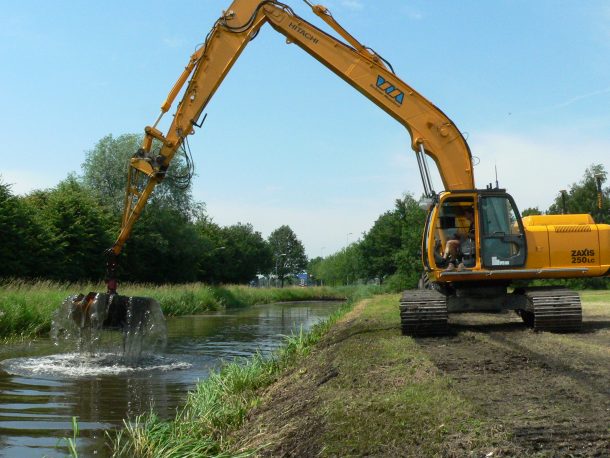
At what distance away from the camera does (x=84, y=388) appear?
9797 millimetres

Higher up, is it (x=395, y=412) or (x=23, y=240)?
(x=23, y=240)

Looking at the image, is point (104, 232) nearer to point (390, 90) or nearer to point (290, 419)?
point (390, 90)

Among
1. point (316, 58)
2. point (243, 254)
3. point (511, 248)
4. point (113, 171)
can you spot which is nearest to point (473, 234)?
point (511, 248)

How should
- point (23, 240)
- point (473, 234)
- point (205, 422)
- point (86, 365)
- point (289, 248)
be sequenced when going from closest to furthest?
point (205, 422), point (473, 234), point (86, 365), point (23, 240), point (289, 248)

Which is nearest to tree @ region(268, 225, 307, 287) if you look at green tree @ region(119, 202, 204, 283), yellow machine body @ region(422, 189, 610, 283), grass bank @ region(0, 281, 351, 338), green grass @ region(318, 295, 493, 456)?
grass bank @ region(0, 281, 351, 338)

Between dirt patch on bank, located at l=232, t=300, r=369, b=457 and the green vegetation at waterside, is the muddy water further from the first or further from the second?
dirt patch on bank, located at l=232, t=300, r=369, b=457

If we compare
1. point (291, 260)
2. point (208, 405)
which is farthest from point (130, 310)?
point (291, 260)

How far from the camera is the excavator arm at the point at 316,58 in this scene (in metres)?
11.9

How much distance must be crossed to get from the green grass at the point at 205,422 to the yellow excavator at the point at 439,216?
2893mm

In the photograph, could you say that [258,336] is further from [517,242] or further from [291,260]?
[291,260]

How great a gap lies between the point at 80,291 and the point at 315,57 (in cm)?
→ 1363

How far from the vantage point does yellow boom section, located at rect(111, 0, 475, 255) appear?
39.2ft

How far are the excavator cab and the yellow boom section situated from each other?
763 mm

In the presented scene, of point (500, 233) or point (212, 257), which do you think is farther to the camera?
point (212, 257)
